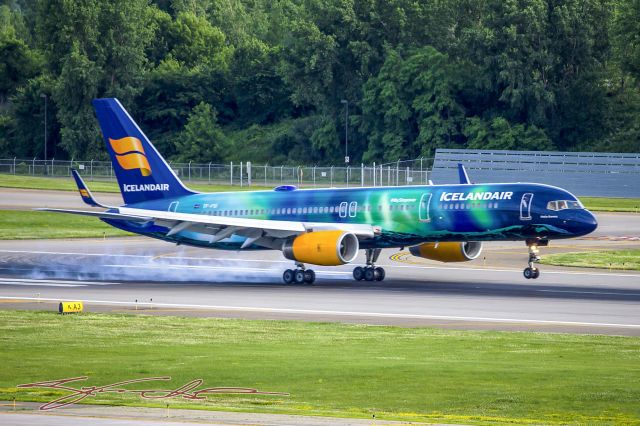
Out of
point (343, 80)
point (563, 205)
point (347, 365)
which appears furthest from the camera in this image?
point (343, 80)

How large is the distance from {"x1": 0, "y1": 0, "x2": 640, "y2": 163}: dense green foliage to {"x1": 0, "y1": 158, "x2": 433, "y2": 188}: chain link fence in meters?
4.50

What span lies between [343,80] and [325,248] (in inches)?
3804

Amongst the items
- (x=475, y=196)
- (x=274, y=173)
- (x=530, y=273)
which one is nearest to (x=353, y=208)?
(x=475, y=196)

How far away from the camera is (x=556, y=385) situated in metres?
26.2

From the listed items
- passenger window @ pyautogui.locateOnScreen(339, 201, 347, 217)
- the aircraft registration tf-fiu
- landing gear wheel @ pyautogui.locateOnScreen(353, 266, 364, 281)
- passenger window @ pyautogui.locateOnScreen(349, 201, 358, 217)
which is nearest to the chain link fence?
the aircraft registration tf-fiu

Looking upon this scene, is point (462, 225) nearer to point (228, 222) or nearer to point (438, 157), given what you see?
point (228, 222)

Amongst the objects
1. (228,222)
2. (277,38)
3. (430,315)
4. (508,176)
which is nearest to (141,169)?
(228,222)

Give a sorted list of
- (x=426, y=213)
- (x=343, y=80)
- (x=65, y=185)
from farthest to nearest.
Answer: (x=343, y=80)
(x=65, y=185)
(x=426, y=213)

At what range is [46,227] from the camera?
84.4 meters

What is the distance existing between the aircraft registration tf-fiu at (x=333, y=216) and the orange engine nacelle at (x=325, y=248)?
0.04 m

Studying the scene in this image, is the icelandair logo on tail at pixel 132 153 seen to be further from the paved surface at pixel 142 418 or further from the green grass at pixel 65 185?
the green grass at pixel 65 185

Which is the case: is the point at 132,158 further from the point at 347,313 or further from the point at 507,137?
the point at 507,137

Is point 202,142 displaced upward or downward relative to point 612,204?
upward

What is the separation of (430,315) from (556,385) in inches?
560
